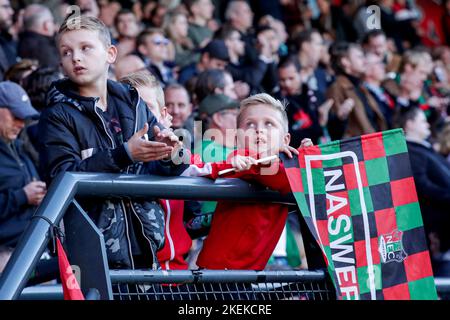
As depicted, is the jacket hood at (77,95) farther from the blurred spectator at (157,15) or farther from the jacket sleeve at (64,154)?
the blurred spectator at (157,15)

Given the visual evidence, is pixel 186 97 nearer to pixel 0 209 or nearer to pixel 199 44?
pixel 0 209

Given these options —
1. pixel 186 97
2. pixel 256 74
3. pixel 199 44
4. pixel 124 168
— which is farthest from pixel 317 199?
pixel 199 44

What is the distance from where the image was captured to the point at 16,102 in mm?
7199

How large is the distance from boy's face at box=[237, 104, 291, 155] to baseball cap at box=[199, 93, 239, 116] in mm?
2941

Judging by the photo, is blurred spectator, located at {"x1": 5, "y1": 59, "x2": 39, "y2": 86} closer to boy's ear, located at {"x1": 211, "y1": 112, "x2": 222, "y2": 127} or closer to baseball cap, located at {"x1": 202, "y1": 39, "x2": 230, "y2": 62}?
boy's ear, located at {"x1": 211, "y1": 112, "x2": 222, "y2": 127}

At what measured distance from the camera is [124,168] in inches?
165

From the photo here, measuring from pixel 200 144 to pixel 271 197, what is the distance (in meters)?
2.57

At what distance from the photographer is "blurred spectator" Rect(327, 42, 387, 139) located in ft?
39.1

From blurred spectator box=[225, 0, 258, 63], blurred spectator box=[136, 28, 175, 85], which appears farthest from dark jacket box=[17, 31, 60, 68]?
blurred spectator box=[225, 0, 258, 63]

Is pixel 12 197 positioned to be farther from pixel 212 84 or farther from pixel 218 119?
pixel 212 84

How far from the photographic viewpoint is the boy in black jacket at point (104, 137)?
162 inches

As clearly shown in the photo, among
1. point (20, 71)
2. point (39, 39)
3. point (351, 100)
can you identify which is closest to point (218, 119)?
point (20, 71)

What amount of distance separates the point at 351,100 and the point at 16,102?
5606 mm

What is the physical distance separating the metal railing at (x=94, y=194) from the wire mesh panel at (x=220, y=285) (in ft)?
0.96
